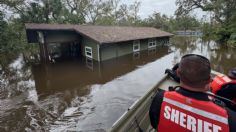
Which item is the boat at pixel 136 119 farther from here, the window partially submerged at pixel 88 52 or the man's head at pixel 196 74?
the window partially submerged at pixel 88 52

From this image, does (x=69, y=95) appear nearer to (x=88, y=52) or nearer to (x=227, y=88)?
(x=227, y=88)

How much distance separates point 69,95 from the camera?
6664 mm

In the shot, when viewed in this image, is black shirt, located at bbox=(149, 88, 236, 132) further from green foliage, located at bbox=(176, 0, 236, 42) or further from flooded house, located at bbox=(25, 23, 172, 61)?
green foliage, located at bbox=(176, 0, 236, 42)

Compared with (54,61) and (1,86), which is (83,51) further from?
(1,86)

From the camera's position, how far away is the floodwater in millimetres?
4758

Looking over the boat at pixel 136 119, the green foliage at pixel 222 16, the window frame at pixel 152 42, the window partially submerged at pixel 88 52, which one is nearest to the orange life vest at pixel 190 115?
the boat at pixel 136 119

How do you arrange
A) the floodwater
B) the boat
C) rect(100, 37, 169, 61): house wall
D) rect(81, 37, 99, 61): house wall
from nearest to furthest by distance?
1. the boat
2. the floodwater
3. rect(81, 37, 99, 61): house wall
4. rect(100, 37, 169, 61): house wall

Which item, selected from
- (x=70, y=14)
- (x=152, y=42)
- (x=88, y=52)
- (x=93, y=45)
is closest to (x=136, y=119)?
(x=93, y=45)

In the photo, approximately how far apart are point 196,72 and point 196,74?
0.02m

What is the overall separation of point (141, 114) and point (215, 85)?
136cm

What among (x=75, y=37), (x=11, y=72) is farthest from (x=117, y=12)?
(x=11, y=72)

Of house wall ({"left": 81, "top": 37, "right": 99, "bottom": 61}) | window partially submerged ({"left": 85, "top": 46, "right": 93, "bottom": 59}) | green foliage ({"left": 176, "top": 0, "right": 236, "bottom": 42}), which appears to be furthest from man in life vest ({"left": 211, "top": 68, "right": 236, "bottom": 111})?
green foliage ({"left": 176, "top": 0, "right": 236, "bottom": 42})

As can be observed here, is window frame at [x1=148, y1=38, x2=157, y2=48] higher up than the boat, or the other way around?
window frame at [x1=148, y1=38, x2=157, y2=48]

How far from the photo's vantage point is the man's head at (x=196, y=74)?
1.35 m
